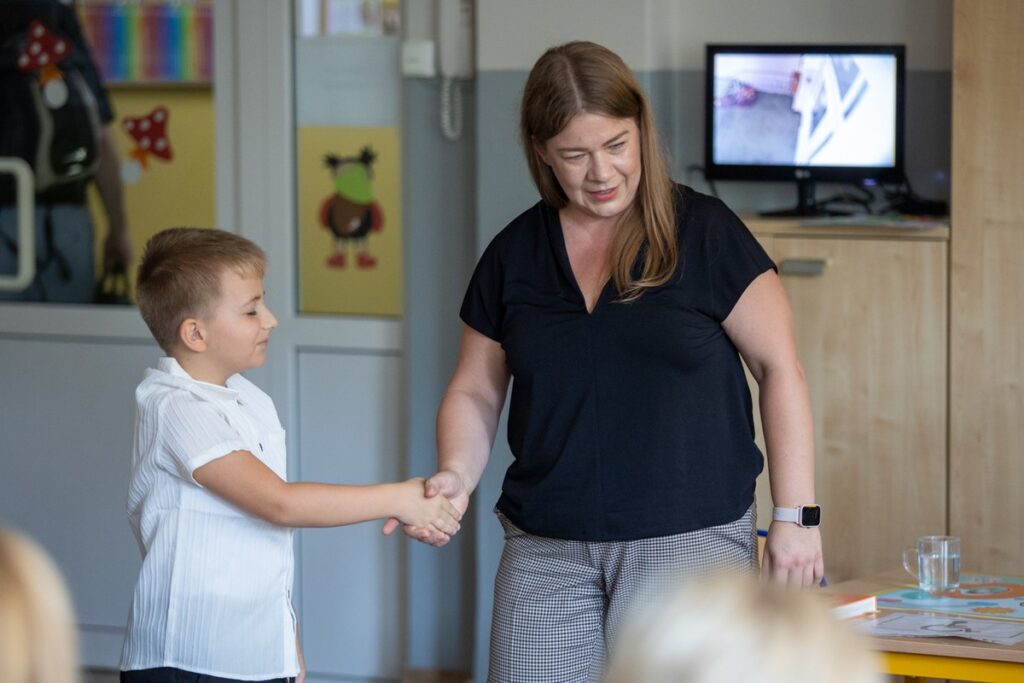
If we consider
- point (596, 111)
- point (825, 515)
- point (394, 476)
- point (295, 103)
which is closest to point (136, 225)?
point (295, 103)

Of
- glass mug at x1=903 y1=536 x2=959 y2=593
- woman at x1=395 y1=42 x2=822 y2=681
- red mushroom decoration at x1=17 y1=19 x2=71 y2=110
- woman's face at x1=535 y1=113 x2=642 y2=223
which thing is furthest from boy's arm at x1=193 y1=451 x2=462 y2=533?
red mushroom decoration at x1=17 y1=19 x2=71 y2=110

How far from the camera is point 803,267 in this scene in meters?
3.47

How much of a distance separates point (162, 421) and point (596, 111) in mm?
792

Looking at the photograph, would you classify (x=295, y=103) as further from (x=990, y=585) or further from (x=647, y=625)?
(x=647, y=625)

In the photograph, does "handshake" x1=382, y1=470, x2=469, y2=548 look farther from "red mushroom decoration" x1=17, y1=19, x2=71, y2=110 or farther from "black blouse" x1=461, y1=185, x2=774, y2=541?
"red mushroom decoration" x1=17, y1=19, x2=71, y2=110

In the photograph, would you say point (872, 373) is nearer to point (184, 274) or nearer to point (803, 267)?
point (803, 267)

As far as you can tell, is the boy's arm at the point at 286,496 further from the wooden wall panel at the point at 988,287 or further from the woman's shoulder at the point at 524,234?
the wooden wall panel at the point at 988,287

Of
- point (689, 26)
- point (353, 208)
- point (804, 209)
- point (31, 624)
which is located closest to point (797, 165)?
point (804, 209)

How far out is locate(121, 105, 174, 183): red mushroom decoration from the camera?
13.8 feet

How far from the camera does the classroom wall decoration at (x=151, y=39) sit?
13.5ft

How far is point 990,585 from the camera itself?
104 inches

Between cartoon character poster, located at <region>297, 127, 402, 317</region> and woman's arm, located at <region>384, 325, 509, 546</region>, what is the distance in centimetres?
159

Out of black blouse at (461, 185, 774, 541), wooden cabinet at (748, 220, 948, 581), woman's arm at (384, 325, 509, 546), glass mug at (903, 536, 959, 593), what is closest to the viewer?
Result: black blouse at (461, 185, 774, 541)

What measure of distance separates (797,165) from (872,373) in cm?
55
